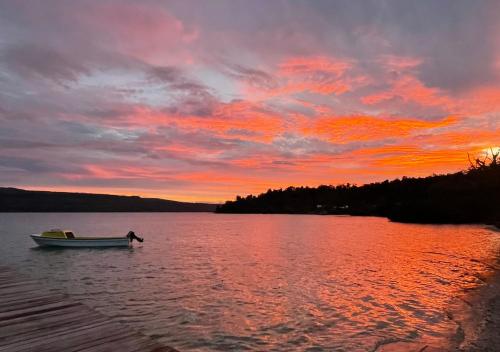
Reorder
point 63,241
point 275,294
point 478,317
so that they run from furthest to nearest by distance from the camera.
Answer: point 63,241 < point 275,294 < point 478,317

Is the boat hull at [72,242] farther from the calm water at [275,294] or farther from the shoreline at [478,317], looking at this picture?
the shoreline at [478,317]

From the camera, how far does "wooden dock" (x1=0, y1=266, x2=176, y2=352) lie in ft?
34.6

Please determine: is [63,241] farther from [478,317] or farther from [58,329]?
[478,317]

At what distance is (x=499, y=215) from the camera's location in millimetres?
60781

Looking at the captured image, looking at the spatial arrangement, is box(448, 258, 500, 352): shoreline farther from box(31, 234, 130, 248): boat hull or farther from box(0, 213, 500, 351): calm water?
box(31, 234, 130, 248): boat hull

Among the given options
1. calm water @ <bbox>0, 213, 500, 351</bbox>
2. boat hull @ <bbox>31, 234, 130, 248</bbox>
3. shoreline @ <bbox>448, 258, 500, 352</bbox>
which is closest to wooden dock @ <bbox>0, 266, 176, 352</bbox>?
calm water @ <bbox>0, 213, 500, 351</bbox>

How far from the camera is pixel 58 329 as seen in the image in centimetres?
1199

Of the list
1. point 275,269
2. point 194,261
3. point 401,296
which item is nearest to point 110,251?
point 194,261

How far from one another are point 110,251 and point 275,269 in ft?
109

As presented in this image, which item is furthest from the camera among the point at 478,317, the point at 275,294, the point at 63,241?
the point at 63,241

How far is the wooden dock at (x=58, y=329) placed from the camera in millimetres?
10547

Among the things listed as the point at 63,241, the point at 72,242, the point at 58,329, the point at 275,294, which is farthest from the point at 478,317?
the point at 63,241

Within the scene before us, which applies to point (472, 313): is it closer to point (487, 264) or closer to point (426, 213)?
point (487, 264)

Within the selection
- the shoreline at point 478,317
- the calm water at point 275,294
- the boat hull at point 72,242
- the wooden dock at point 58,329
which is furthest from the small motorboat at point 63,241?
the shoreline at point 478,317
